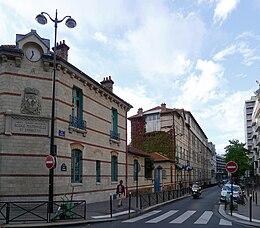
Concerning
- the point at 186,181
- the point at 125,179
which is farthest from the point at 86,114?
the point at 186,181

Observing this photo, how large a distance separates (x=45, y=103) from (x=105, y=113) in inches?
259

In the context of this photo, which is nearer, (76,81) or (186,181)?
(76,81)

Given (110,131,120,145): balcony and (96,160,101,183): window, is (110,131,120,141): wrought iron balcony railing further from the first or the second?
(96,160,101,183): window

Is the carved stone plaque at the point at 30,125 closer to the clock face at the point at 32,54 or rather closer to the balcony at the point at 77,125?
the balcony at the point at 77,125

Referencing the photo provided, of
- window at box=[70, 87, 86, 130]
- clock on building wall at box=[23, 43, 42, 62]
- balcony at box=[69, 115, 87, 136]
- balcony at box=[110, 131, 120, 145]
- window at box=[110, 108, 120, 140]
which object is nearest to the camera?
clock on building wall at box=[23, 43, 42, 62]

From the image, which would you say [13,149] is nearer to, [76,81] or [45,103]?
[45,103]

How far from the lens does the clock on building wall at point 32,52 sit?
16.1 meters

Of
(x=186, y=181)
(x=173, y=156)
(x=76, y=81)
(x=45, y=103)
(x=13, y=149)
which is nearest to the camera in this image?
(x=13, y=149)

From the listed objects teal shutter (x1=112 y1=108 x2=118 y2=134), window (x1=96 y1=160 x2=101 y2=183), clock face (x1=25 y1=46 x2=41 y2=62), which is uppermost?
clock face (x1=25 y1=46 x2=41 y2=62)

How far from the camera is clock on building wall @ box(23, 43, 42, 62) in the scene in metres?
16.1

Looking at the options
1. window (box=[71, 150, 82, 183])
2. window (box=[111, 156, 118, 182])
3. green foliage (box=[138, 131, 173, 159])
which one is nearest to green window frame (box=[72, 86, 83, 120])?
window (box=[71, 150, 82, 183])

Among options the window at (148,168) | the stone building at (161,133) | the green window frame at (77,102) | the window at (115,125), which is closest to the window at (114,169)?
the window at (115,125)

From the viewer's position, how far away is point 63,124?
17.0m

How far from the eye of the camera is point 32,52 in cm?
1622
